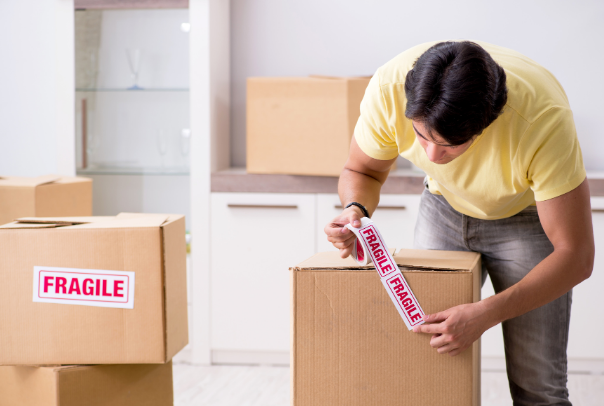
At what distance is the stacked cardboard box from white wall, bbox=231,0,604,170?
4.88 ft

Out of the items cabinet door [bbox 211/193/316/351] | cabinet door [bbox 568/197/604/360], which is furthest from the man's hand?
cabinet door [bbox 568/197/604/360]

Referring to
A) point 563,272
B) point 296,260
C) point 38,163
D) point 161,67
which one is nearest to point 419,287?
point 563,272

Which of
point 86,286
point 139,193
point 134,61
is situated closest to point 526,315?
point 86,286

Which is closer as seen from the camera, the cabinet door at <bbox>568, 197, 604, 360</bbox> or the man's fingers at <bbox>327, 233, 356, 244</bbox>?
the man's fingers at <bbox>327, 233, 356, 244</bbox>

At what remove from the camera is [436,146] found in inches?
32.9

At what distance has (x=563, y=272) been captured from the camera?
907 mm

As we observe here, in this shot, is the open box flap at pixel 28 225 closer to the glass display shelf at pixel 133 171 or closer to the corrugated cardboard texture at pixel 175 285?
the corrugated cardboard texture at pixel 175 285

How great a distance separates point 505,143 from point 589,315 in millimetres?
1443

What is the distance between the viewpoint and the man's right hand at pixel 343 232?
0.92m

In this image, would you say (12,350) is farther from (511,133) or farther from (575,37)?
(575,37)

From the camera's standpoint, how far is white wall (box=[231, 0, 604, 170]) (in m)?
2.30

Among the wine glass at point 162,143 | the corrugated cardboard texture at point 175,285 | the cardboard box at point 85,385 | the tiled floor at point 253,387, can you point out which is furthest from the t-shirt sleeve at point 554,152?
the wine glass at point 162,143

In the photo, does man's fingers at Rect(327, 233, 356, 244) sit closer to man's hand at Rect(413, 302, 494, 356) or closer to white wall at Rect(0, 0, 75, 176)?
man's hand at Rect(413, 302, 494, 356)

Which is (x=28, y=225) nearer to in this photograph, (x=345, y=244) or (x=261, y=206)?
(x=345, y=244)
